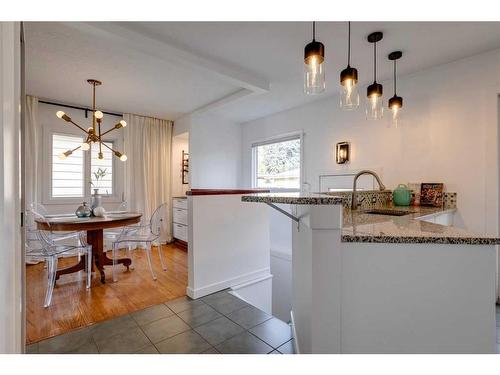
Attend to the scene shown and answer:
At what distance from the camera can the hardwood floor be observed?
1923mm

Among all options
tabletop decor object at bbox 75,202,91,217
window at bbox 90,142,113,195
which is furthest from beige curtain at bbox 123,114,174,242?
tabletop decor object at bbox 75,202,91,217

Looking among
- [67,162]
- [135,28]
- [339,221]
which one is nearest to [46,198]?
[67,162]

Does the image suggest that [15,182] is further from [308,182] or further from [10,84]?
[308,182]

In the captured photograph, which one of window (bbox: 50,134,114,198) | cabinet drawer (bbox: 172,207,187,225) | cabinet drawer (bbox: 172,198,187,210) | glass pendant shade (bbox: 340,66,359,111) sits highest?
glass pendant shade (bbox: 340,66,359,111)

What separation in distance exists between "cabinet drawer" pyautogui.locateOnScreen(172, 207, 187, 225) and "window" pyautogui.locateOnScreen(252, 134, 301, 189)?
1428 millimetres

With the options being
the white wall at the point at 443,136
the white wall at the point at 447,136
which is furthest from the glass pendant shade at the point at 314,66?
the white wall at the point at 447,136

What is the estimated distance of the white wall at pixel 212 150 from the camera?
4.33 metres

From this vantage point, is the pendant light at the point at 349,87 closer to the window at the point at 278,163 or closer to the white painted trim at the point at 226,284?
the white painted trim at the point at 226,284

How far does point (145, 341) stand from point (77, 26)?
→ 2.33 m

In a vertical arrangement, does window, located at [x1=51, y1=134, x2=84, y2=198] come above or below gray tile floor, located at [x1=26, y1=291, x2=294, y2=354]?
above

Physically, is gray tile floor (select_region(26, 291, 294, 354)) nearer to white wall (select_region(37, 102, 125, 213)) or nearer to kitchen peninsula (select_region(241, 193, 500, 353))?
kitchen peninsula (select_region(241, 193, 500, 353))

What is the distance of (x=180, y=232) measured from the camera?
4.58 meters

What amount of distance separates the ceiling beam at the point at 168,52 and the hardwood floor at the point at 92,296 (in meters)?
2.25

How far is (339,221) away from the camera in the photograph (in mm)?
1071
